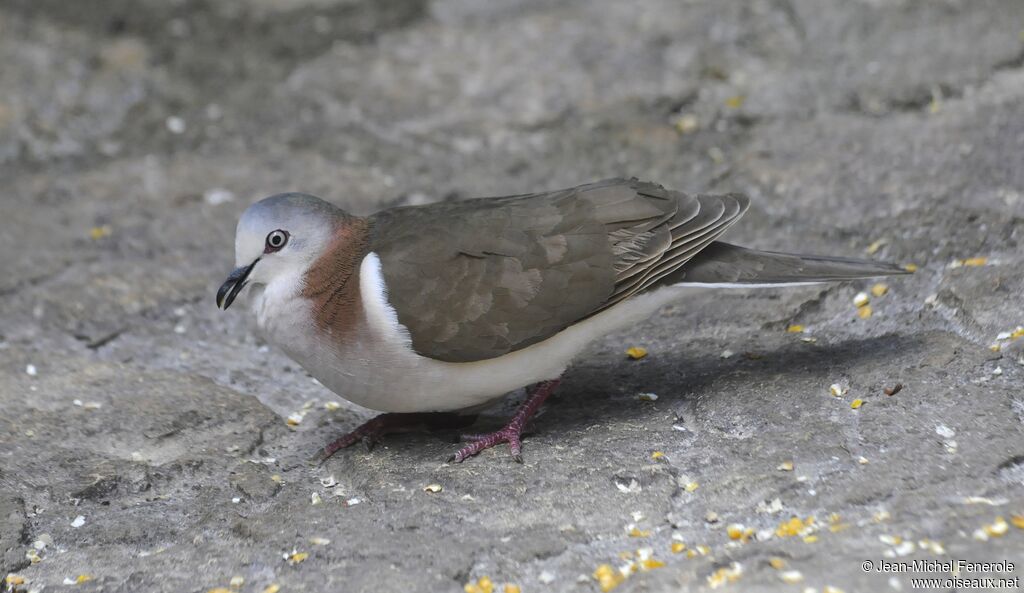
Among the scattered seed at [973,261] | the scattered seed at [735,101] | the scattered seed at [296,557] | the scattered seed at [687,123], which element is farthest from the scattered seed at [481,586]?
the scattered seed at [735,101]

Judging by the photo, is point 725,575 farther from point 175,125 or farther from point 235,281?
Result: point 175,125

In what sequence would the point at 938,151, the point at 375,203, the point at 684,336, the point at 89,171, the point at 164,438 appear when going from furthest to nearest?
the point at 89,171 < the point at 375,203 < the point at 938,151 < the point at 684,336 < the point at 164,438

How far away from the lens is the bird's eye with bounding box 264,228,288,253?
12.9 feet

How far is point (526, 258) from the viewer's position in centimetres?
393

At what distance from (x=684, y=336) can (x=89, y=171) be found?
135 inches

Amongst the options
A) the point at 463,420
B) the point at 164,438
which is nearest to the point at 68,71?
the point at 164,438

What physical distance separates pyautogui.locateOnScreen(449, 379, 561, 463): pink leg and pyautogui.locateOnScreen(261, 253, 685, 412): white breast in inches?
5.0

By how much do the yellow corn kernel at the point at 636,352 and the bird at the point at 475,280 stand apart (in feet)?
1.62

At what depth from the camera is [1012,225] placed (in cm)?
475

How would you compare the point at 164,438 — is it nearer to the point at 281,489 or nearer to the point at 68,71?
the point at 281,489

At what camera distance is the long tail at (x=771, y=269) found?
4035 mm

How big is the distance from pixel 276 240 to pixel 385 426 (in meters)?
0.79

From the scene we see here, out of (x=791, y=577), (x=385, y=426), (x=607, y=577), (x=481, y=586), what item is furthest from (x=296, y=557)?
(x=791, y=577)

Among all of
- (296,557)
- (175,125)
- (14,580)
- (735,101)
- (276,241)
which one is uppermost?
(276,241)
